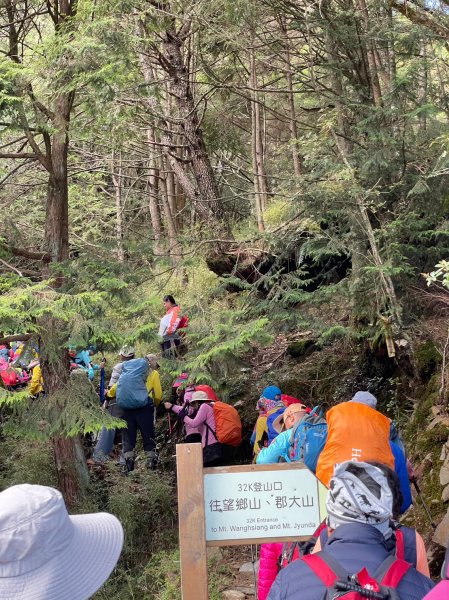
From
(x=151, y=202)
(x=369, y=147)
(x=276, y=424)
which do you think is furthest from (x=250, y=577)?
(x=151, y=202)

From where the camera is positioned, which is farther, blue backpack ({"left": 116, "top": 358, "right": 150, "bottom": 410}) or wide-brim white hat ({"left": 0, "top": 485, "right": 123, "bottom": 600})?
blue backpack ({"left": 116, "top": 358, "right": 150, "bottom": 410})

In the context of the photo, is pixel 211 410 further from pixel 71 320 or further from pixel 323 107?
pixel 323 107

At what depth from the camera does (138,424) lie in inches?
355

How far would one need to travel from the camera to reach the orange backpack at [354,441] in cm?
309

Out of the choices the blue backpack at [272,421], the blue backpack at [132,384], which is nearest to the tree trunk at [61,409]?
the blue backpack at [132,384]

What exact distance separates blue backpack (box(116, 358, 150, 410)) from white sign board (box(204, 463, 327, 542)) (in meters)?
4.89

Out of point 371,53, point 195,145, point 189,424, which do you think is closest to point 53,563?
point 189,424

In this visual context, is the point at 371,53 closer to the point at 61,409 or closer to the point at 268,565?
the point at 61,409

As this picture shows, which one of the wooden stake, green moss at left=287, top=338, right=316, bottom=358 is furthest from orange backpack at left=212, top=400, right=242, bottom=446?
the wooden stake

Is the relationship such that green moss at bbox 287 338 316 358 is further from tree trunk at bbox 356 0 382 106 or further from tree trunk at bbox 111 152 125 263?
tree trunk at bbox 356 0 382 106

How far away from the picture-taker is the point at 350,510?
233 cm

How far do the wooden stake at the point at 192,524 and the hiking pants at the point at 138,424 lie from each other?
5.22m

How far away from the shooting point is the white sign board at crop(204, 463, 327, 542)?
12.6ft

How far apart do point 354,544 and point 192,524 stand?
1.75m
